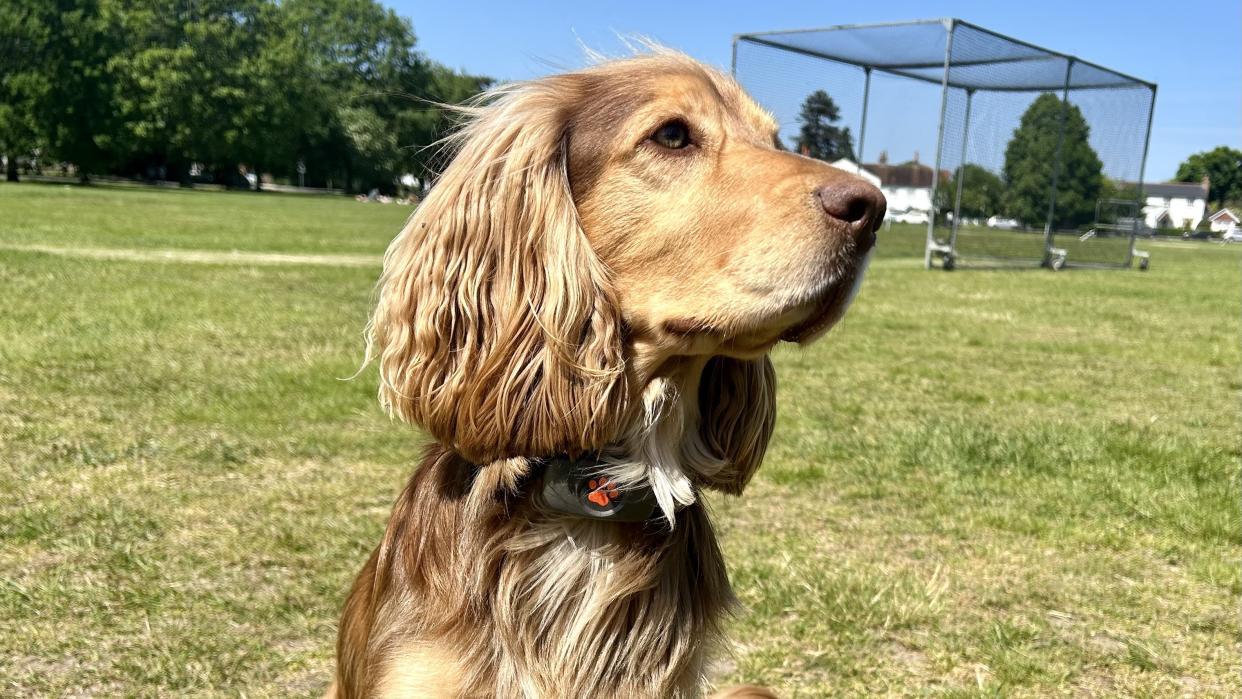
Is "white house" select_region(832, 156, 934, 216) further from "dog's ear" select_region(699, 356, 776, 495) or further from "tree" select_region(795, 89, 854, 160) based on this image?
"dog's ear" select_region(699, 356, 776, 495)

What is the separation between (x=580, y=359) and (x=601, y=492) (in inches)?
14.5

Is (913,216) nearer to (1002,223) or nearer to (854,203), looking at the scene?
(1002,223)

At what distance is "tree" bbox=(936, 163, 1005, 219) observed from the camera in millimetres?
22672

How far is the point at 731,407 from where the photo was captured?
282 centimetres

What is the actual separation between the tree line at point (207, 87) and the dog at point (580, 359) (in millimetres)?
54928

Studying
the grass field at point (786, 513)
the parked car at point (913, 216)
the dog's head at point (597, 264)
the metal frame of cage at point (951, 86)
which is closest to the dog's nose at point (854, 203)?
the dog's head at point (597, 264)

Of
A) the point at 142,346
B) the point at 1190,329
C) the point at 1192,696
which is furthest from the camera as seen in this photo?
the point at 1190,329

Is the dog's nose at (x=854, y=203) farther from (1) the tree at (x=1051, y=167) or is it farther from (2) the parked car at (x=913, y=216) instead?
(1) the tree at (x=1051, y=167)

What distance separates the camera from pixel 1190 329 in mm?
13578

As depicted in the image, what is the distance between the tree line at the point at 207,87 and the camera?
6016cm

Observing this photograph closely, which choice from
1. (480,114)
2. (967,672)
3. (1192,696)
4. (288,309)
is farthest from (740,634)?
(288,309)

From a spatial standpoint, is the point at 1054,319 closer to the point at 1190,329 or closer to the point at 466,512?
the point at 1190,329

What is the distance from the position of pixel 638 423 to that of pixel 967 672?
2049mm

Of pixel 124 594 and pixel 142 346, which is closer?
pixel 124 594
